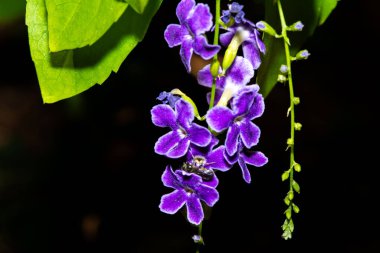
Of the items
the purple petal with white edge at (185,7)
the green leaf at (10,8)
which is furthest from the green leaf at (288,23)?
the green leaf at (10,8)

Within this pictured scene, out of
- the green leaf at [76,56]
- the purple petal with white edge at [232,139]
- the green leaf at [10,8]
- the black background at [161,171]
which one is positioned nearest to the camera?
the purple petal with white edge at [232,139]

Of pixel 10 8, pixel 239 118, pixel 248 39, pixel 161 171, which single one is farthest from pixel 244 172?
pixel 161 171

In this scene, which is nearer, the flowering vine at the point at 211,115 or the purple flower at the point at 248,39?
the flowering vine at the point at 211,115

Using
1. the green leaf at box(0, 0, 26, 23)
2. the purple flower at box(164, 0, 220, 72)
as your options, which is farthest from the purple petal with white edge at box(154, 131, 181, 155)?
the green leaf at box(0, 0, 26, 23)

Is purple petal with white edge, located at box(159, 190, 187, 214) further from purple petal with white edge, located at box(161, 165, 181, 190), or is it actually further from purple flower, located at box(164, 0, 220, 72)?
purple flower, located at box(164, 0, 220, 72)

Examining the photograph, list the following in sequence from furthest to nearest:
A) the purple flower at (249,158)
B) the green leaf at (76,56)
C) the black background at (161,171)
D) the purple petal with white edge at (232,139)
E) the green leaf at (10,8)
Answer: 1. the black background at (161,171)
2. the green leaf at (10,8)
3. the green leaf at (76,56)
4. the purple flower at (249,158)
5. the purple petal with white edge at (232,139)

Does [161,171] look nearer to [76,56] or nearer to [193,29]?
[76,56]

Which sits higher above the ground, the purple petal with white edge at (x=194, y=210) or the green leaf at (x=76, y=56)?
the green leaf at (x=76, y=56)

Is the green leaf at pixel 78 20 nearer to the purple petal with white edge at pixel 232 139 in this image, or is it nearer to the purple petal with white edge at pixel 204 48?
the purple petal with white edge at pixel 204 48
